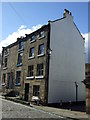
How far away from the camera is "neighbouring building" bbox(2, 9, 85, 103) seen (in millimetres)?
20922

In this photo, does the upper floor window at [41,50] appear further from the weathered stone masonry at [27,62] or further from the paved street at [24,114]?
Answer: the paved street at [24,114]

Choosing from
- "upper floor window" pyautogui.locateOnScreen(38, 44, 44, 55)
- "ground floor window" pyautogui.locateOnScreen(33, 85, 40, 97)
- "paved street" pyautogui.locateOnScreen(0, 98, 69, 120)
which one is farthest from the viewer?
"upper floor window" pyautogui.locateOnScreen(38, 44, 44, 55)

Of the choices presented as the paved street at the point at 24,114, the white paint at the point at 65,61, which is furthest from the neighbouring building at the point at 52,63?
the paved street at the point at 24,114

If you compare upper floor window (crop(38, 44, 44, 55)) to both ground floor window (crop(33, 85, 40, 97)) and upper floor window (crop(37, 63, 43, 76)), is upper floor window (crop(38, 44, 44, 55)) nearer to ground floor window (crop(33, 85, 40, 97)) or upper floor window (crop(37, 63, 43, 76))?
upper floor window (crop(37, 63, 43, 76))

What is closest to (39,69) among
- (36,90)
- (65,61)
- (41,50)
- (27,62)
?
(41,50)

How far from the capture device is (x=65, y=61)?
75.4 feet

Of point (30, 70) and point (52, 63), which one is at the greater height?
point (52, 63)

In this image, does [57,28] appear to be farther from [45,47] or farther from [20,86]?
[20,86]

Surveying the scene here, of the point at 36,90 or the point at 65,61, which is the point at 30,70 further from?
the point at 65,61

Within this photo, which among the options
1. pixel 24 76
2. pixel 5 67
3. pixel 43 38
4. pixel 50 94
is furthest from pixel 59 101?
pixel 5 67

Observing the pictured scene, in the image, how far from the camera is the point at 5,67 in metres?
32.5

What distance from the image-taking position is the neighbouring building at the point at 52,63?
68.6 feet

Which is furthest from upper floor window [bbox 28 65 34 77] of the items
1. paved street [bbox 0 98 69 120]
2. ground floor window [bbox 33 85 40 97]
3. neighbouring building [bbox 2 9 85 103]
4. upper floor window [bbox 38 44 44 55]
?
paved street [bbox 0 98 69 120]

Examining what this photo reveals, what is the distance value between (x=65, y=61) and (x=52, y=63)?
2705 millimetres
